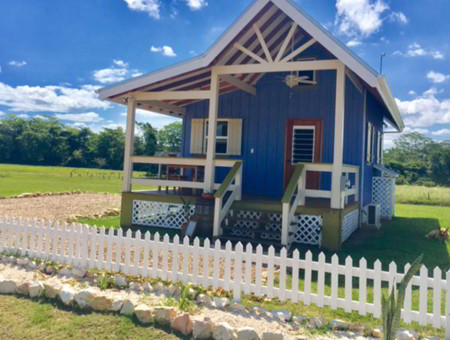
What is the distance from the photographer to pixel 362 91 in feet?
35.0

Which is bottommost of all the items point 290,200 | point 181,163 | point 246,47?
point 290,200

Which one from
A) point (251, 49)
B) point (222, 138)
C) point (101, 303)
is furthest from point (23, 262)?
point (222, 138)

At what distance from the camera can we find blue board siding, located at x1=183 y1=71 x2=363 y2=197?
10719 millimetres

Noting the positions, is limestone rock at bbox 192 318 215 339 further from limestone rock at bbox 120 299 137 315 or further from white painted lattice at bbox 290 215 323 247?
white painted lattice at bbox 290 215 323 247

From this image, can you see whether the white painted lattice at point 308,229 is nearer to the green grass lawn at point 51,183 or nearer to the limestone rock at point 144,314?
the limestone rock at point 144,314

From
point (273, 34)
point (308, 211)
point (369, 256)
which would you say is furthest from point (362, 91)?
point (369, 256)

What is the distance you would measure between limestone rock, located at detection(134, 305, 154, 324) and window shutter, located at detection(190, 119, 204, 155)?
8601mm

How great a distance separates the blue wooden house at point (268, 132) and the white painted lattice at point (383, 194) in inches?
10.3

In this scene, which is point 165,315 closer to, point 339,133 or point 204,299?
point 204,299

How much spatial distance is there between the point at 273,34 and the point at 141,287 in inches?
282

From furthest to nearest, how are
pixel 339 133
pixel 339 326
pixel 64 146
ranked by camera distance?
1. pixel 64 146
2. pixel 339 133
3. pixel 339 326

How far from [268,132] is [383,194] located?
568 cm

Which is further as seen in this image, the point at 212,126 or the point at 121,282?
the point at 212,126

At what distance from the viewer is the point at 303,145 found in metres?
11.0
